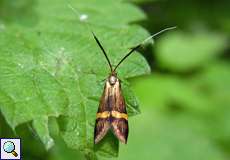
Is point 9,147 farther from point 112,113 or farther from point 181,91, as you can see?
point 181,91

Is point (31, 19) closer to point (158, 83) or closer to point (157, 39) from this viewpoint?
point (158, 83)

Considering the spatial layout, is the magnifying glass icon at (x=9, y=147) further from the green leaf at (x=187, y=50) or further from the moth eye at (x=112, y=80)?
the green leaf at (x=187, y=50)

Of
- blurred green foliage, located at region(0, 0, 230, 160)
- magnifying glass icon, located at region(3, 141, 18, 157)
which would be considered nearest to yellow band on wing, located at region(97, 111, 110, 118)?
magnifying glass icon, located at region(3, 141, 18, 157)

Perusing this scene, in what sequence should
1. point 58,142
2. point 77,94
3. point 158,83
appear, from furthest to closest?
point 158,83, point 58,142, point 77,94

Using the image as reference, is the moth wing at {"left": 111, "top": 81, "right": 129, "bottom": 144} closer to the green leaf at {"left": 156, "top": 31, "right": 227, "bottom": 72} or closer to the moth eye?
the moth eye

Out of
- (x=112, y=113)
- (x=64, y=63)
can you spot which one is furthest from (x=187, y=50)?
(x=112, y=113)

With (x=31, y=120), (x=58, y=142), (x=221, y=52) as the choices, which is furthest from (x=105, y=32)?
(x=221, y=52)

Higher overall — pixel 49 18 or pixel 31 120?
pixel 49 18
